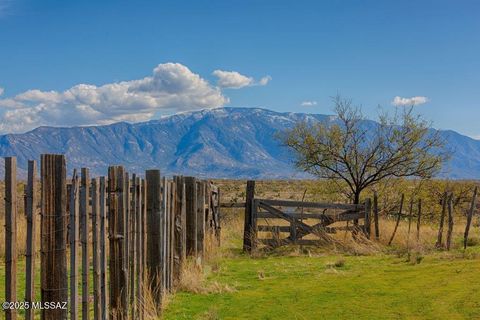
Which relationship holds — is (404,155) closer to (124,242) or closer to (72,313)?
(124,242)

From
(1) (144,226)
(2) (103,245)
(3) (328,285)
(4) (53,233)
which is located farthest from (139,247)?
(3) (328,285)

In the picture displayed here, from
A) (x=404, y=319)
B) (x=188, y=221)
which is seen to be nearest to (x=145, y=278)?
(x=404, y=319)

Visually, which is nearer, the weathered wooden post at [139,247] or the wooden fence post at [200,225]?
the weathered wooden post at [139,247]

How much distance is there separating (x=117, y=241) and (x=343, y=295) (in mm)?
4378

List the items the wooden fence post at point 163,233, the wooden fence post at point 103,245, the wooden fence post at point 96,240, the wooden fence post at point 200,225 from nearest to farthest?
the wooden fence post at point 96,240 → the wooden fence post at point 103,245 → the wooden fence post at point 163,233 → the wooden fence post at point 200,225

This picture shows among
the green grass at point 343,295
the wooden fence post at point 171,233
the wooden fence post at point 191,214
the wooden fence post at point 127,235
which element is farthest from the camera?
the wooden fence post at point 191,214

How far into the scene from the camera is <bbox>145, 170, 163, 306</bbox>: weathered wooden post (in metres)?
9.52

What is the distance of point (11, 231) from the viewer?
497 cm

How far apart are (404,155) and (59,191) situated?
20.6 meters

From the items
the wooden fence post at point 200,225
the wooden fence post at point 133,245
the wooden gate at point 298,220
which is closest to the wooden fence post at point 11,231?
the wooden fence post at point 133,245

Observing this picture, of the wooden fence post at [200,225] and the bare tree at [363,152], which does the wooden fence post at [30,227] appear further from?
the bare tree at [363,152]

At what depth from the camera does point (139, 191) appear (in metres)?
8.52

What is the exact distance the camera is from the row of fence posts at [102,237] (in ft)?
17.1

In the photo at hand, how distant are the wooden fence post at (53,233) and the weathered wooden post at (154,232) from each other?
394 cm
